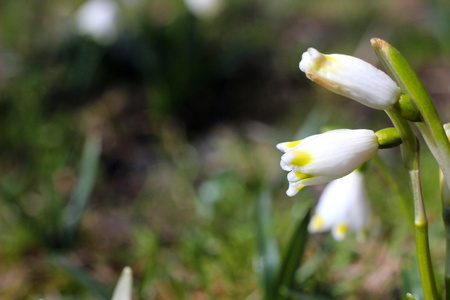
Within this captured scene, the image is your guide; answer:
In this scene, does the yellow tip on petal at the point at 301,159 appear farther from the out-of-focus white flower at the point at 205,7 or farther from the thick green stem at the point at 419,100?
the out-of-focus white flower at the point at 205,7

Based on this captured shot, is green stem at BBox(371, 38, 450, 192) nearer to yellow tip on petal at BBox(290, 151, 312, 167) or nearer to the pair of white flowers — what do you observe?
the pair of white flowers

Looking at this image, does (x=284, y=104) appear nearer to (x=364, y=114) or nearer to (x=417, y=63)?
(x=364, y=114)

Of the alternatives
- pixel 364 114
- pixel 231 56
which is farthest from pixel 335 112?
pixel 231 56

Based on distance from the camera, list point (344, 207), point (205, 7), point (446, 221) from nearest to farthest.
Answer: point (446, 221)
point (344, 207)
point (205, 7)

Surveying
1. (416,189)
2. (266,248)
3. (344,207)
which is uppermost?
(416,189)

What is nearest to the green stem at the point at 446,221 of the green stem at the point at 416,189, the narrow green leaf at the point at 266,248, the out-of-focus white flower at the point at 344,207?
the green stem at the point at 416,189

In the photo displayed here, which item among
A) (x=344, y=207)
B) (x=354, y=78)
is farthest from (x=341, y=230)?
(x=354, y=78)

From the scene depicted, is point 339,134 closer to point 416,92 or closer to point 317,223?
point 416,92
